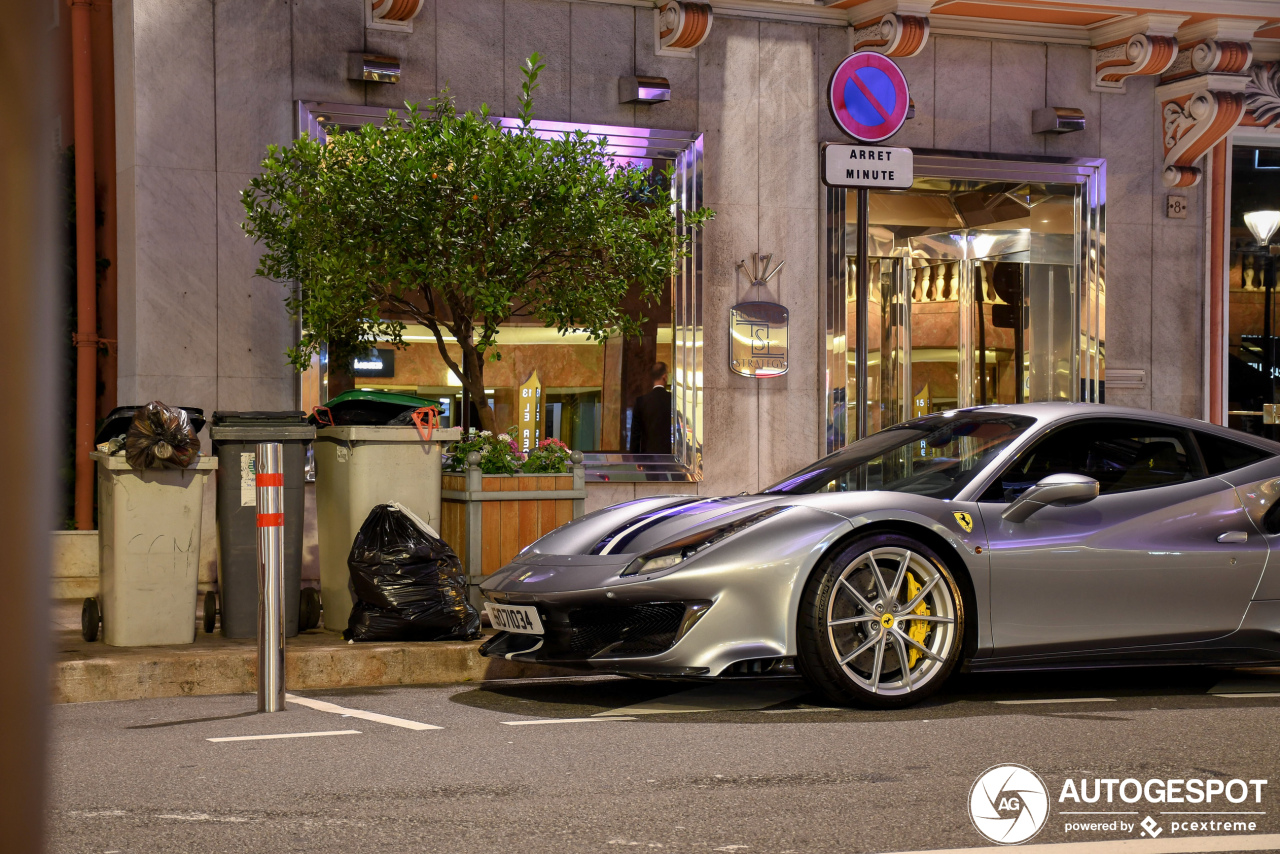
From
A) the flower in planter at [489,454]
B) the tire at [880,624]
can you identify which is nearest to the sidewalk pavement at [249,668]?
the flower in planter at [489,454]

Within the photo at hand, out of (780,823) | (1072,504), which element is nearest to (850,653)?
(1072,504)

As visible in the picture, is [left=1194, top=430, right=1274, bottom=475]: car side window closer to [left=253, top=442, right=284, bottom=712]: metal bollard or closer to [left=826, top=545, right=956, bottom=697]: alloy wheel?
[left=826, top=545, right=956, bottom=697]: alloy wheel

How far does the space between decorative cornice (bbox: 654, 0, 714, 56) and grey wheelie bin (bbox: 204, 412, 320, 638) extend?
5.24 m

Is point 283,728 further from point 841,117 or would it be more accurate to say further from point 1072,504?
point 841,117

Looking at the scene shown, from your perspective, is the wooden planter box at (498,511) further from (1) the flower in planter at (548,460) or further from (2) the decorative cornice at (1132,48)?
(2) the decorative cornice at (1132,48)

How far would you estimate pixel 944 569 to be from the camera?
5457 mm

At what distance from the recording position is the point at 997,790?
3.81 m

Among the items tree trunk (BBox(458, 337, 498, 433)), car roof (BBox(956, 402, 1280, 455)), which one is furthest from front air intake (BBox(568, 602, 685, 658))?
tree trunk (BBox(458, 337, 498, 433))

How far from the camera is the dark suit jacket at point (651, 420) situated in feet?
37.3

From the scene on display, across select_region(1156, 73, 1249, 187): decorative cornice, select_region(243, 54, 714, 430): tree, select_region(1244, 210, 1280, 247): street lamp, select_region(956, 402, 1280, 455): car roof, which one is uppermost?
select_region(1156, 73, 1249, 187): decorative cornice

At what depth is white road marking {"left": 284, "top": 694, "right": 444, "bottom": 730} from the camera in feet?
16.6

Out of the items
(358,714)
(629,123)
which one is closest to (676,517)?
(358,714)

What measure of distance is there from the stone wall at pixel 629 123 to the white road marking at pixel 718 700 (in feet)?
17.2

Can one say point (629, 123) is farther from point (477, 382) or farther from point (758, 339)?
point (477, 382)
